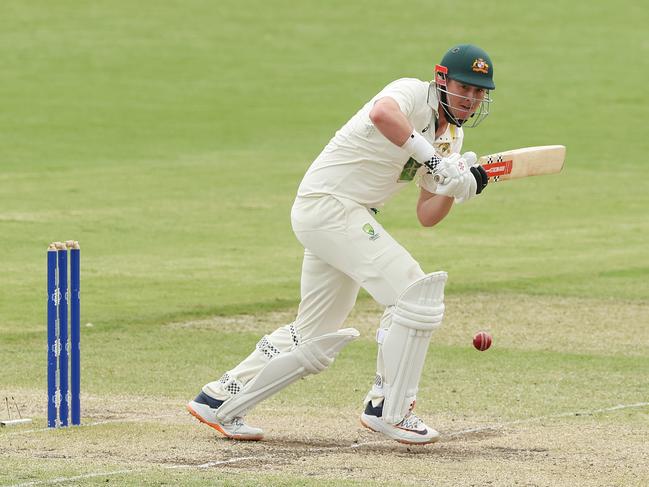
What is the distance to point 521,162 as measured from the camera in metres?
7.22

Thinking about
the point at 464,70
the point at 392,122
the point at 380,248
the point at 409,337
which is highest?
the point at 464,70

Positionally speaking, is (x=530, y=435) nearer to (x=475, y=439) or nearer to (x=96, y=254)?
(x=475, y=439)

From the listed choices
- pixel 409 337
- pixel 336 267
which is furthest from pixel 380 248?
pixel 409 337

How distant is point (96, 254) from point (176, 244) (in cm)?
100

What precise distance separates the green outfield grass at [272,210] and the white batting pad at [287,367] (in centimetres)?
25

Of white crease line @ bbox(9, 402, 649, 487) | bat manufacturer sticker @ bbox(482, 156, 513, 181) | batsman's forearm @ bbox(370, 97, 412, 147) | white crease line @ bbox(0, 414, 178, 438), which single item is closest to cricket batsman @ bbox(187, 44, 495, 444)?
batsman's forearm @ bbox(370, 97, 412, 147)

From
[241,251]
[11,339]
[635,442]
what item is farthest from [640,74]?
[635,442]

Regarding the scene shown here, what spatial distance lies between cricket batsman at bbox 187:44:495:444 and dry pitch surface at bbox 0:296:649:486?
222mm

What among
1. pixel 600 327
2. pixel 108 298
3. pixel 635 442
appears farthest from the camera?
pixel 108 298

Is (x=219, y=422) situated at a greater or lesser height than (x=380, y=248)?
lesser

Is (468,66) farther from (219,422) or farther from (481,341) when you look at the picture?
(219,422)

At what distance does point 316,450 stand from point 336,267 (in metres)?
0.83

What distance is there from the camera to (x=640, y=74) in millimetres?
29188

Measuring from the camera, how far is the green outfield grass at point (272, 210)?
816cm
